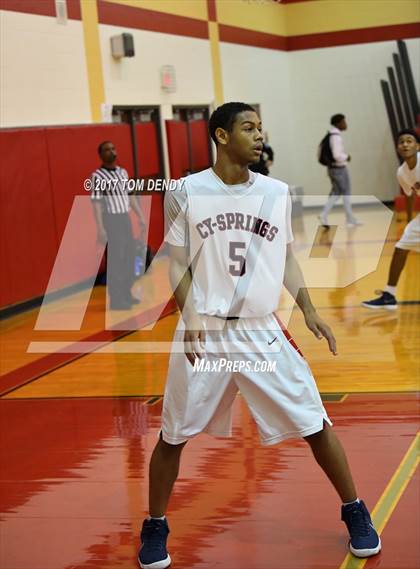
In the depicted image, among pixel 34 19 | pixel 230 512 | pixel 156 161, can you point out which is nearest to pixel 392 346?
pixel 230 512

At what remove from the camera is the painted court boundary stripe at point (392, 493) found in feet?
13.5

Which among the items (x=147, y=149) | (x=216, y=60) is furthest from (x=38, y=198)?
(x=216, y=60)

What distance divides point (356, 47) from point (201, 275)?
18.8 metres

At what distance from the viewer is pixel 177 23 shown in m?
16.9

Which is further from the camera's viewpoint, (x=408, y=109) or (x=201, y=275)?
(x=408, y=109)

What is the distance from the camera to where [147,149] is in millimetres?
15195

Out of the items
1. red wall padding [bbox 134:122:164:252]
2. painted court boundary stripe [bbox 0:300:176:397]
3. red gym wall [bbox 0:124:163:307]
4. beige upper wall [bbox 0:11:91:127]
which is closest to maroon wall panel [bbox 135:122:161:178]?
red wall padding [bbox 134:122:164:252]

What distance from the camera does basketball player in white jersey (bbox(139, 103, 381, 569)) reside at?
3.84 meters

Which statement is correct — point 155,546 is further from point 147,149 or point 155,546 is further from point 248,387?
point 147,149

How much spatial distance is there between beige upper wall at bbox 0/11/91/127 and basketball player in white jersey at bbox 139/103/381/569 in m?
8.06

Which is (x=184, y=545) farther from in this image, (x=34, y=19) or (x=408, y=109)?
(x=408, y=109)

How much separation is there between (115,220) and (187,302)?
6.88 metres

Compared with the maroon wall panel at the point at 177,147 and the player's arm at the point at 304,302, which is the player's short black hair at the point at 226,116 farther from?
the maroon wall panel at the point at 177,147

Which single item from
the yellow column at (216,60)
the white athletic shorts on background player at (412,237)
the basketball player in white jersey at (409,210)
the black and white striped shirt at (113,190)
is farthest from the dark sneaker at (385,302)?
the yellow column at (216,60)
